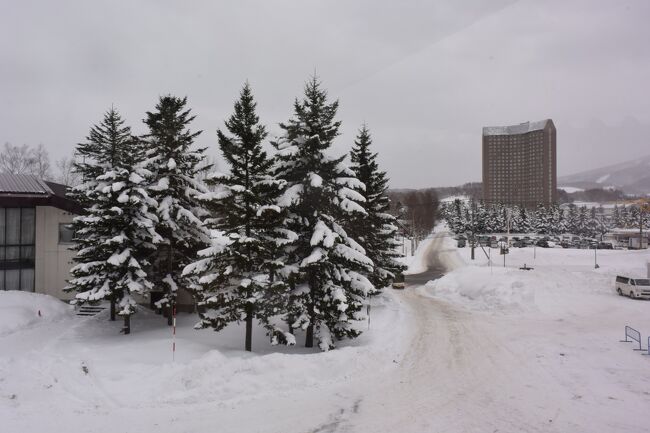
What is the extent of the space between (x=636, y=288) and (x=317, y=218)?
2764 centimetres

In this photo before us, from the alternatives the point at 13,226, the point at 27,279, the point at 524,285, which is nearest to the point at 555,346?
the point at 524,285

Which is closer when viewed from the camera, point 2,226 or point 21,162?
point 2,226

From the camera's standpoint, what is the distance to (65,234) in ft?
89.5

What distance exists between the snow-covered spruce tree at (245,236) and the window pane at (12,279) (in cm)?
1722

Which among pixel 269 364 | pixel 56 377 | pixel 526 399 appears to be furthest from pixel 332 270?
pixel 56 377

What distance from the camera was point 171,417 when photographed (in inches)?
399

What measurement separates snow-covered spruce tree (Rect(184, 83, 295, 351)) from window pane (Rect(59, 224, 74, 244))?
53.0 ft

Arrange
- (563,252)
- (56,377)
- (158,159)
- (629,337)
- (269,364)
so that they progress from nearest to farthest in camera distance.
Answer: (56,377) < (269,364) < (629,337) < (158,159) < (563,252)

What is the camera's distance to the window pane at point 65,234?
27094mm

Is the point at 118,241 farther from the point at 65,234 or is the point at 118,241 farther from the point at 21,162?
the point at 21,162

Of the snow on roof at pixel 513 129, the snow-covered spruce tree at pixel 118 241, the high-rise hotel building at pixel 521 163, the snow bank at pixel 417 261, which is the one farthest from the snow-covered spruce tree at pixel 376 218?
the snow on roof at pixel 513 129

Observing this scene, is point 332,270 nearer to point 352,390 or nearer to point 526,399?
point 352,390

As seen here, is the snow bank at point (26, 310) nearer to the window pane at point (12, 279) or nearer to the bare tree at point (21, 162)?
the window pane at point (12, 279)

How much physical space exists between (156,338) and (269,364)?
7860mm
